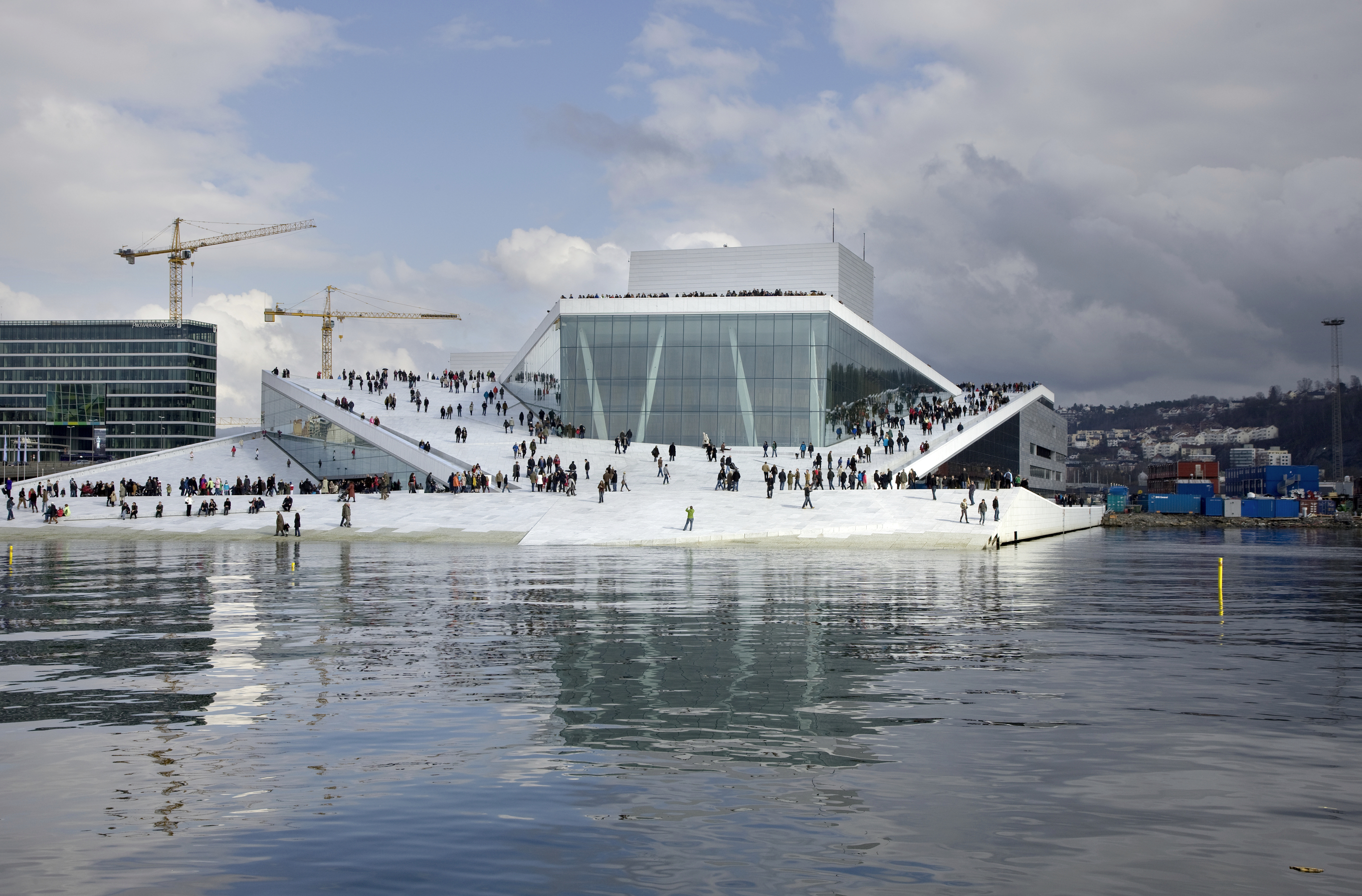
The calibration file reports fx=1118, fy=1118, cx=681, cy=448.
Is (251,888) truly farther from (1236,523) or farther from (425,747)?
(1236,523)

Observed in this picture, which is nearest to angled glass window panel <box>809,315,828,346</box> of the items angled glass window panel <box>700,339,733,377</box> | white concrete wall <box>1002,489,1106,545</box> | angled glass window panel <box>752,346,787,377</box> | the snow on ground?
angled glass window panel <box>752,346,787,377</box>

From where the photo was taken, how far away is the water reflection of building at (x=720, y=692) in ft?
26.2

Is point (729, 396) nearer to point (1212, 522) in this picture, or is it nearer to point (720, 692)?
point (720, 692)

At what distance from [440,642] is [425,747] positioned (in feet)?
17.8

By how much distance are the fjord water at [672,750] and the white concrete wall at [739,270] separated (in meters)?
66.8

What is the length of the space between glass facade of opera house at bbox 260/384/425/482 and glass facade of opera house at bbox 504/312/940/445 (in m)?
11.3

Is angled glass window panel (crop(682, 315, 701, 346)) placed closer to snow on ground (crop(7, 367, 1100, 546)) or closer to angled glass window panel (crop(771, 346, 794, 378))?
angled glass window panel (crop(771, 346, 794, 378))

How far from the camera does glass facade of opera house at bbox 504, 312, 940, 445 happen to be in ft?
203

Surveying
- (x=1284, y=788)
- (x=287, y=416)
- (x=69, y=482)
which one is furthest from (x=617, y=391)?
(x=1284, y=788)

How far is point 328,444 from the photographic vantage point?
6512 centimetres

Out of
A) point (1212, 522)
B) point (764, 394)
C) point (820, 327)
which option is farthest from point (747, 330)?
point (1212, 522)

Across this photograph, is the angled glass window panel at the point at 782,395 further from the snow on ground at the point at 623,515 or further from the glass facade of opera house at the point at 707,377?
the snow on ground at the point at 623,515

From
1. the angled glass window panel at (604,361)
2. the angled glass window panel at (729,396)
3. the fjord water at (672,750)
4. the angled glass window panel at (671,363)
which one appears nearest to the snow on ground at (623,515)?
the angled glass window panel at (729,396)

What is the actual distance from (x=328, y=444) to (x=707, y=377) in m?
22.4
